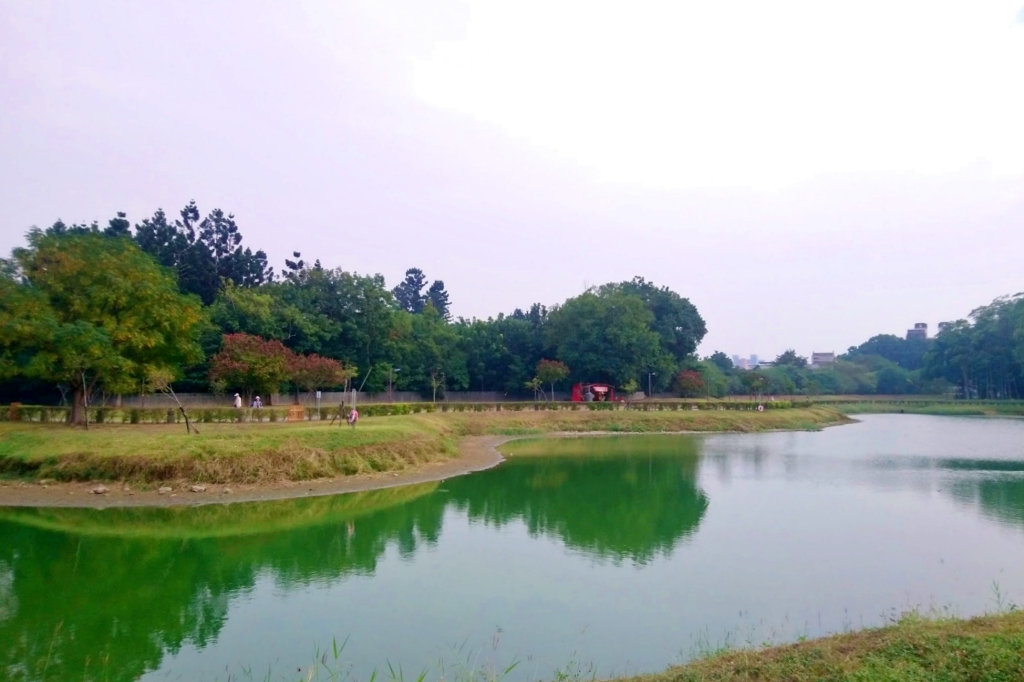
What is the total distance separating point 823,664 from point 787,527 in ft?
38.7

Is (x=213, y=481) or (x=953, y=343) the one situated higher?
(x=953, y=343)

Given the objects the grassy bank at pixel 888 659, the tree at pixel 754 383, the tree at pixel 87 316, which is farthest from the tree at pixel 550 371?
the grassy bank at pixel 888 659

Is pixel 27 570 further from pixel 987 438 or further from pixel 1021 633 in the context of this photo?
pixel 987 438

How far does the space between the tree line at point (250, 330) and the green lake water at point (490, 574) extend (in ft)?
33.0

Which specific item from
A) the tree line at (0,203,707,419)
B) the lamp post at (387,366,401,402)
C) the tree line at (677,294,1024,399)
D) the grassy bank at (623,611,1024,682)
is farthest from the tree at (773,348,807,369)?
the grassy bank at (623,611,1024,682)

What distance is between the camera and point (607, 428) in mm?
52062

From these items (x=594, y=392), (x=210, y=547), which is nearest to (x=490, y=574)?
(x=210, y=547)

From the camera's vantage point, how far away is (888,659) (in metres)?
7.86

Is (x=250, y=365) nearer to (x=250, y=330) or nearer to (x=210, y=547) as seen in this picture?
(x=250, y=330)

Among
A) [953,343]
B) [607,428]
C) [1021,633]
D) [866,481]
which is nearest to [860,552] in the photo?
[1021,633]

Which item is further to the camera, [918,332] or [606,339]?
[918,332]

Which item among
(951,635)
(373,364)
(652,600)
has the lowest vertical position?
(652,600)

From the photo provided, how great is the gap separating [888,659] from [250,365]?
36.6m

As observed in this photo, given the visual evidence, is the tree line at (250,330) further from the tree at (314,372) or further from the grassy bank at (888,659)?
the grassy bank at (888,659)
